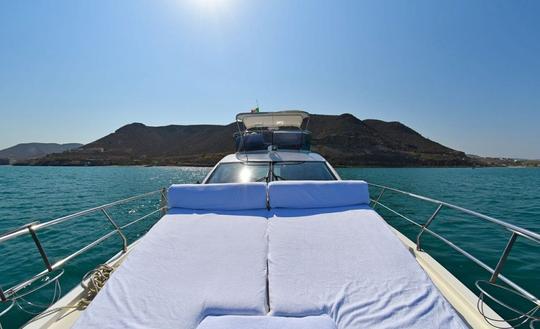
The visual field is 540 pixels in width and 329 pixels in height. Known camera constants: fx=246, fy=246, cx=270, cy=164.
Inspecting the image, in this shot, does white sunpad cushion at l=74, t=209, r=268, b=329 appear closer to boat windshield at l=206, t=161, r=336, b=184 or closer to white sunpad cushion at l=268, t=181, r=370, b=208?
white sunpad cushion at l=268, t=181, r=370, b=208

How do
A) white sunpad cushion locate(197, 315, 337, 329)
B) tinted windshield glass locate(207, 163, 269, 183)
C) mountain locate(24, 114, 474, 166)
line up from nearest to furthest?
white sunpad cushion locate(197, 315, 337, 329), tinted windshield glass locate(207, 163, 269, 183), mountain locate(24, 114, 474, 166)

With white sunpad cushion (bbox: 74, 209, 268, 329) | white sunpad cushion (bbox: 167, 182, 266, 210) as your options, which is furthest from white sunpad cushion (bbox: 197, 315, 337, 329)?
white sunpad cushion (bbox: 167, 182, 266, 210)

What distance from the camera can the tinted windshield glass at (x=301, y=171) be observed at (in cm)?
499

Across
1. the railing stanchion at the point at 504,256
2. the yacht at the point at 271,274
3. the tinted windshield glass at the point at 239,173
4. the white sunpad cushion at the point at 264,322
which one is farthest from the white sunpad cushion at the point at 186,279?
the railing stanchion at the point at 504,256

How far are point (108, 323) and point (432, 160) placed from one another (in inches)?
4377

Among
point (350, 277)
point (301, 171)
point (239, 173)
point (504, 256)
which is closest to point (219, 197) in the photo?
point (239, 173)

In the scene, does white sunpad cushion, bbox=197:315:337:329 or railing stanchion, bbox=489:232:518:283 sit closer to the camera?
white sunpad cushion, bbox=197:315:337:329

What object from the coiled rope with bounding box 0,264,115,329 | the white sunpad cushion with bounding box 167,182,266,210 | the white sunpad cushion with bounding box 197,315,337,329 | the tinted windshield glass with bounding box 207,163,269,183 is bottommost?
the coiled rope with bounding box 0,264,115,329

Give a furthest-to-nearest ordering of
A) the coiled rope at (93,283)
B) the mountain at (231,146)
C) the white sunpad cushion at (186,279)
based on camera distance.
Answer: the mountain at (231,146) < the coiled rope at (93,283) < the white sunpad cushion at (186,279)

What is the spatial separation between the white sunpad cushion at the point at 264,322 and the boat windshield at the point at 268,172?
10.3 ft

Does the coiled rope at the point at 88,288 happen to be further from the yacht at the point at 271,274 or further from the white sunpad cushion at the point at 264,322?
the white sunpad cushion at the point at 264,322

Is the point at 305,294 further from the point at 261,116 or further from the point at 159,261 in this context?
the point at 261,116

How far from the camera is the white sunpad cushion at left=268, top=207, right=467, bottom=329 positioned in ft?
6.23

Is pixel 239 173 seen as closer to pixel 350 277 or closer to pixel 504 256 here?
pixel 350 277
